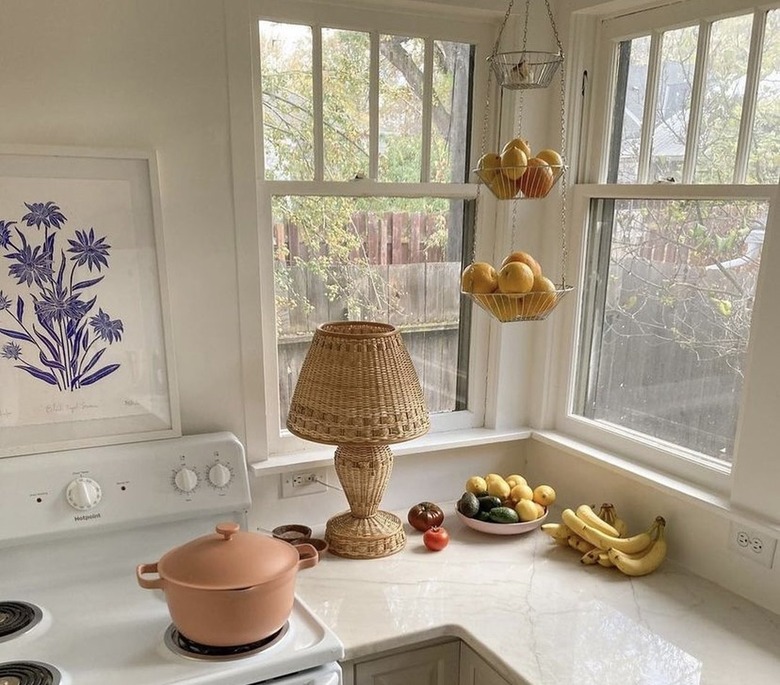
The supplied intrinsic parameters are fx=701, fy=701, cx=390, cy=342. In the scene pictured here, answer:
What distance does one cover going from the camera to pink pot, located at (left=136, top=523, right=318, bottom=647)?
117cm

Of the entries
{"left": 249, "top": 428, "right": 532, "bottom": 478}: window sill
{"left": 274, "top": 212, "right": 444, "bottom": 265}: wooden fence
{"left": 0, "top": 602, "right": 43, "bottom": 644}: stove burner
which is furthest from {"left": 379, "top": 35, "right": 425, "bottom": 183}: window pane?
{"left": 0, "top": 602, "right": 43, "bottom": 644}: stove burner

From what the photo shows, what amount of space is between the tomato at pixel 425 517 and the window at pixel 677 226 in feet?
1.58

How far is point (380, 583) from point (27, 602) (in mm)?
707

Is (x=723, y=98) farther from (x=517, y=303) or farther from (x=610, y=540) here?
(x=610, y=540)

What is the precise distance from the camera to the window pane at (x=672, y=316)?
1.55 m

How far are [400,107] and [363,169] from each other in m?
0.18

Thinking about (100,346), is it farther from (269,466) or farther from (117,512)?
(269,466)

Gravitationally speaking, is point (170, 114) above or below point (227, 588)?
above

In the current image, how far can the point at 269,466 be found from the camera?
1713 millimetres

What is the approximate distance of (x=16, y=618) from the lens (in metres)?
1.30

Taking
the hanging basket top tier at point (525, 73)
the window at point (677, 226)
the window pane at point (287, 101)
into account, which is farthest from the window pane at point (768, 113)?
the window pane at point (287, 101)

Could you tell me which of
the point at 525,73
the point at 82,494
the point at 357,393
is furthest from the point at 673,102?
the point at 82,494

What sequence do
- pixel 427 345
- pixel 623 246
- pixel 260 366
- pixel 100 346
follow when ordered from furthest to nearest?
pixel 427 345 → pixel 623 246 → pixel 260 366 → pixel 100 346

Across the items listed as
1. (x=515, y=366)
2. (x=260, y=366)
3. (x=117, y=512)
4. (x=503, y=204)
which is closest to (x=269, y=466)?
(x=260, y=366)
